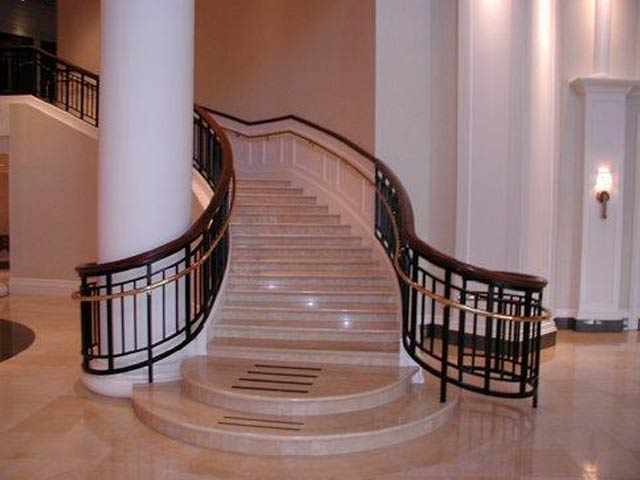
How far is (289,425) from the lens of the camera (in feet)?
14.0

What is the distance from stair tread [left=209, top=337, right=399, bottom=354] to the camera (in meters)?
5.44

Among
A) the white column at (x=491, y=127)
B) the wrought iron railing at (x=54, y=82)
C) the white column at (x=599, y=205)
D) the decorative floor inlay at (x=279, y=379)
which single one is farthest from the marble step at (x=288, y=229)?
the wrought iron railing at (x=54, y=82)

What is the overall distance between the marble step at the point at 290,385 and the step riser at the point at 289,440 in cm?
39

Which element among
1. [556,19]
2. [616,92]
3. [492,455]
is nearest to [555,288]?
[616,92]

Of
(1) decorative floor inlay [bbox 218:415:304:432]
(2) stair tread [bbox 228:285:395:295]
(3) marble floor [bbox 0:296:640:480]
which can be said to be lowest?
(3) marble floor [bbox 0:296:640:480]

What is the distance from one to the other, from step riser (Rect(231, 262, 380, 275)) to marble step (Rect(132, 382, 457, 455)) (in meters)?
2.13

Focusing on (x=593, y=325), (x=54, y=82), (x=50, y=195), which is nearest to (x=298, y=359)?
(x=593, y=325)

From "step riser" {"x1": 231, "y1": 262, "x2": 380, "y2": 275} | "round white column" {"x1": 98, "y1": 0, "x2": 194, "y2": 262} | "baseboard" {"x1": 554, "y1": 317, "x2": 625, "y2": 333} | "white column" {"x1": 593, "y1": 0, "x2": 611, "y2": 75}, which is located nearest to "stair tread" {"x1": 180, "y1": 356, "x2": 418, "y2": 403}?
"round white column" {"x1": 98, "y1": 0, "x2": 194, "y2": 262}

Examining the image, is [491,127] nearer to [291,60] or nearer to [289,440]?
[291,60]

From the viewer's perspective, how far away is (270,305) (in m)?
6.29

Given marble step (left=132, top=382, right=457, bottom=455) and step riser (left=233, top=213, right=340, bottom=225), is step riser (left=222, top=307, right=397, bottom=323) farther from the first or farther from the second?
step riser (left=233, top=213, right=340, bottom=225)

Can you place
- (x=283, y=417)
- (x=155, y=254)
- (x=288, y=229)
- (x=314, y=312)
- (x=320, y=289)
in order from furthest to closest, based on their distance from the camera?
1. (x=288, y=229)
2. (x=320, y=289)
3. (x=314, y=312)
4. (x=155, y=254)
5. (x=283, y=417)

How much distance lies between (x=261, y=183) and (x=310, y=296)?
113 inches

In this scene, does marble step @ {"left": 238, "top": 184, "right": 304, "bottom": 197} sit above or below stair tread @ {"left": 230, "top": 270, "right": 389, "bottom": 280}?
above
